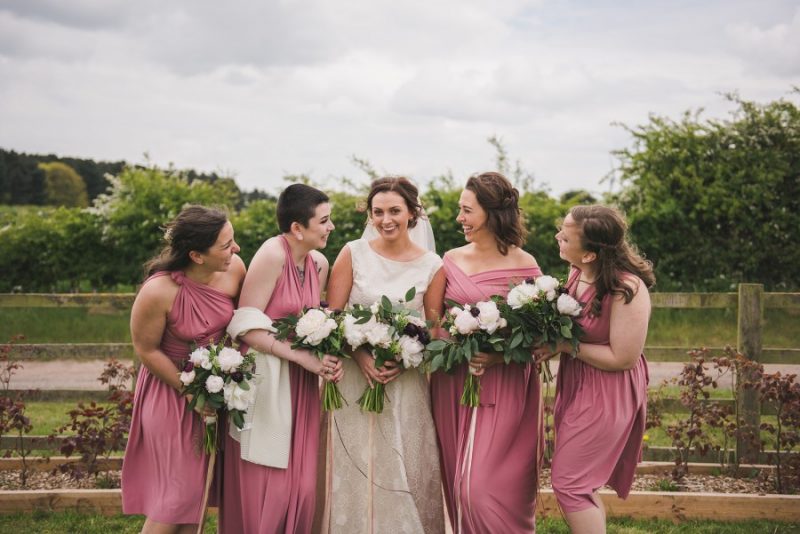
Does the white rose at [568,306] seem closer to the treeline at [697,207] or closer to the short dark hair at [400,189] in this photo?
the short dark hair at [400,189]

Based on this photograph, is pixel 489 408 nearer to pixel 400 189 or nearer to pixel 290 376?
pixel 290 376

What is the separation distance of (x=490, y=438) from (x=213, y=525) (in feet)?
7.76

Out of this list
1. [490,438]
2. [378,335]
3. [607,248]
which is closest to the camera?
[607,248]

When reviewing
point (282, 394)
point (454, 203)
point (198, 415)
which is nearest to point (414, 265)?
point (282, 394)

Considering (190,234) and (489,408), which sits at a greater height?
(190,234)

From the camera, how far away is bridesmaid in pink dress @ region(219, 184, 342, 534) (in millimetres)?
4539

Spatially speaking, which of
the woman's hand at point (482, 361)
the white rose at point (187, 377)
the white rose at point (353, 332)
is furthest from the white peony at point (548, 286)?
the white rose at point (187, 377)

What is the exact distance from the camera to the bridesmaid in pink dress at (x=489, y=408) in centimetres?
462

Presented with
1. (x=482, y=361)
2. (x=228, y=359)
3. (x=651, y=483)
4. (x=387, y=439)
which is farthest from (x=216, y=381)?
(x=651, y=483)

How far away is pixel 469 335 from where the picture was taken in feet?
14.6

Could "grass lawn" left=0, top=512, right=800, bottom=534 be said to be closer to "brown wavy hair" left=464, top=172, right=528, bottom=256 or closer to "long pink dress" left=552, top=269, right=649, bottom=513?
"long pink dress" left=552, top=269, right=649, bottom=513

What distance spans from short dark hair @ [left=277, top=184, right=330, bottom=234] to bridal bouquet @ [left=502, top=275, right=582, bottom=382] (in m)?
1.41

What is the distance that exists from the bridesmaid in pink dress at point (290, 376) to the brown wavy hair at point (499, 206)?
1065mm

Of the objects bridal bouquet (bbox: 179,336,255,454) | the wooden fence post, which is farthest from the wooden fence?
bridal bouquet (bbox: 179,336,255,454)
